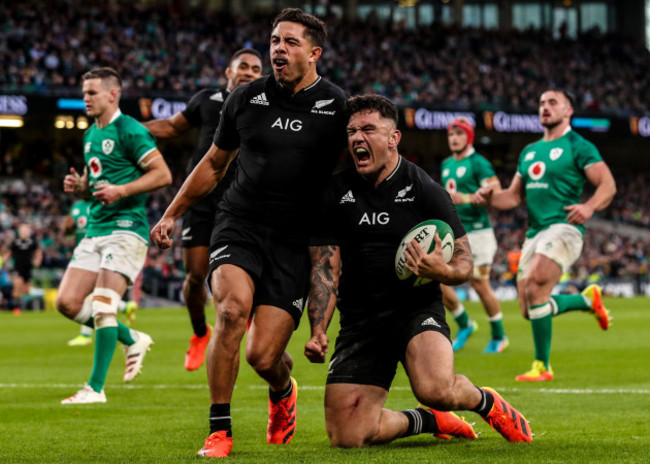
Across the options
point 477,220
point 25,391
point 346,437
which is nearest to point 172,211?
point 346,437

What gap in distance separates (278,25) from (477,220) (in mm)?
7704

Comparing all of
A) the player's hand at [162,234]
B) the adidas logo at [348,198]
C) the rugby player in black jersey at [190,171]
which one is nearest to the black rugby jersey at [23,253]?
the rugby player in black jersey at [190,171]

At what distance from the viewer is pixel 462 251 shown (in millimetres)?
5488

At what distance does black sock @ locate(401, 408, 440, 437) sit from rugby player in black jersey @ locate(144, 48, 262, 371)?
3.45m

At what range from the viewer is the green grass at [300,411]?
5219 millimetres

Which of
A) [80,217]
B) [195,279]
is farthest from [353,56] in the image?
[195,279]

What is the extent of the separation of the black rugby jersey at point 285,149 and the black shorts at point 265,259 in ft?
0.22

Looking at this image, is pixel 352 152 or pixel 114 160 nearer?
pixel 352 152

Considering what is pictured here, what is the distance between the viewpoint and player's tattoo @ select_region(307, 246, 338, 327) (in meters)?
5.38

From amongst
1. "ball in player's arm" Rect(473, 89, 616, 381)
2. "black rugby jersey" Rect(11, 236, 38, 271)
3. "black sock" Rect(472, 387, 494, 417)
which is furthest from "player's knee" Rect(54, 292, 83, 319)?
"black rugby jersey" Rect(11, 236, 38, 271)

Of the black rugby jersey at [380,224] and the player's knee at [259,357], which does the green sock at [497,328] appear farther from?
the player's knee at [259,357]

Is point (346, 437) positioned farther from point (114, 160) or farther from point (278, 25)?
point (114, 160)

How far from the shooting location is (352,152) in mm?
5508

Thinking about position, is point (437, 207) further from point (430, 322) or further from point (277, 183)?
point (277, 183)
